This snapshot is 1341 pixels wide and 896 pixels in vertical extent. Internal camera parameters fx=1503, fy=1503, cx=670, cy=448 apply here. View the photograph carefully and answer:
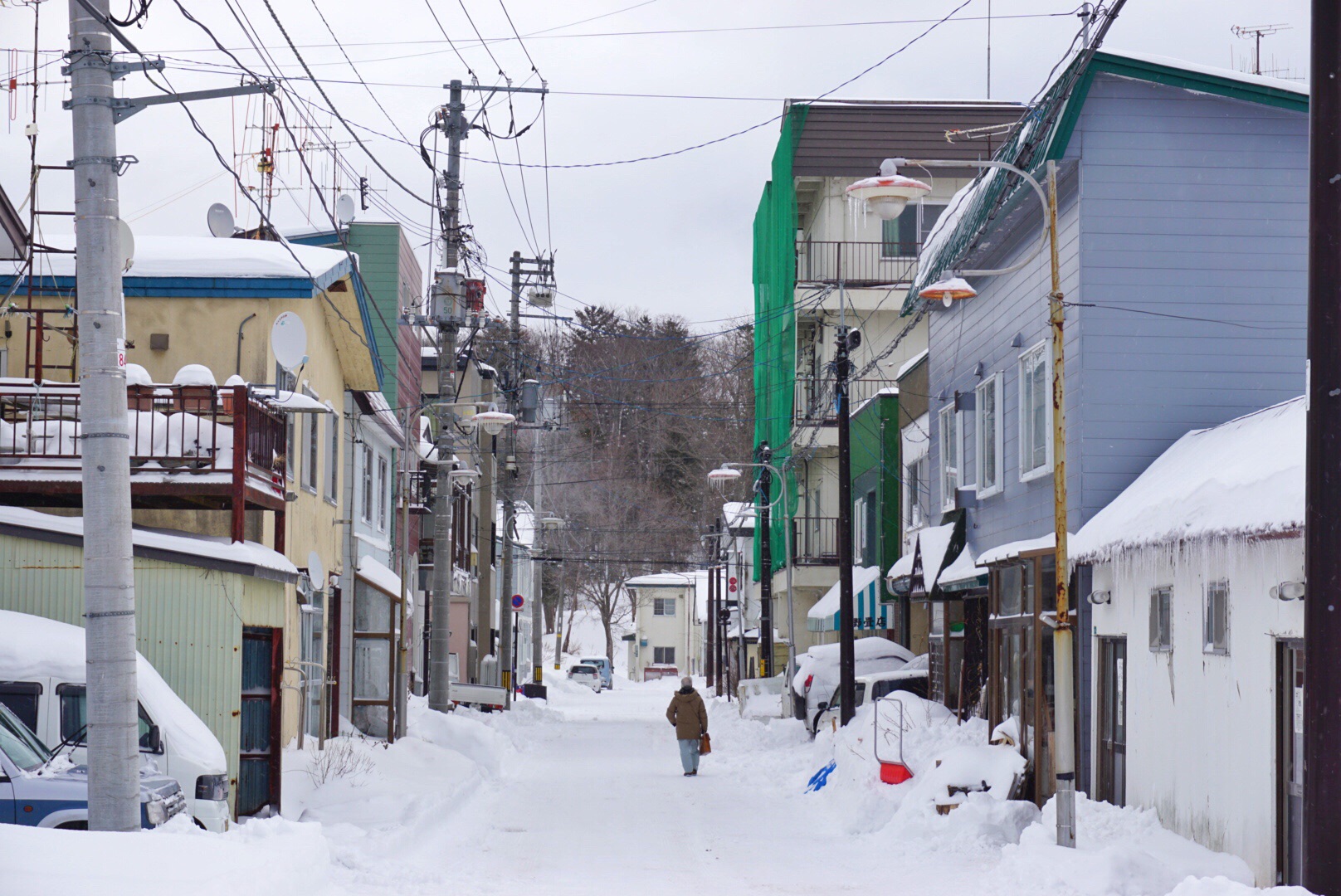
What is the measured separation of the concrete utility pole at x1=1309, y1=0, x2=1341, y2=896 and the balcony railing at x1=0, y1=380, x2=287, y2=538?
10.5m

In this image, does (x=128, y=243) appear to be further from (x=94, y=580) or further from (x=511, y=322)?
(x=511, y=322)

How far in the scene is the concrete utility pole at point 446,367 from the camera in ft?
83.3

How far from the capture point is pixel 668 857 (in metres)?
14.2

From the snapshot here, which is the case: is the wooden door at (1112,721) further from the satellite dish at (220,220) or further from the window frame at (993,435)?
the satellite dish at (220,220)

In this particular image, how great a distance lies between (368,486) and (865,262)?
15801 millimetres

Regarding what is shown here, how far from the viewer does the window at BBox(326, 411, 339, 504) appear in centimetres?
2436

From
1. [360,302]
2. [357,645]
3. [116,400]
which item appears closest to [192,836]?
[116,400]

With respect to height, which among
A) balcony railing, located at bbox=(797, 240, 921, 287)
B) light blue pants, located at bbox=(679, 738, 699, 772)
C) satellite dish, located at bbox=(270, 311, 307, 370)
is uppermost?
balcony railing, located at bbox=(797, 240, 921, 287)

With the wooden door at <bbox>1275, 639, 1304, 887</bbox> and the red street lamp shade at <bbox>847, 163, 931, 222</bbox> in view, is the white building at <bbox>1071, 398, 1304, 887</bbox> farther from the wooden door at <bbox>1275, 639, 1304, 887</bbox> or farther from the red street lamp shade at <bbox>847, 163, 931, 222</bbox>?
the red street lamp shade at <bbox>847, 163, 931, 222</bbox>

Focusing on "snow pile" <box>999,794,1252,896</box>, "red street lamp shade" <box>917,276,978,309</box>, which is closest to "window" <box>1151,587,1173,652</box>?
"snow pile" <box>999,794,1252,896</box>

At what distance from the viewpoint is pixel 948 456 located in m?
24.6

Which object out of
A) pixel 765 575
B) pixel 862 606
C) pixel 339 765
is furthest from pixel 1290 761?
pixel 765 575

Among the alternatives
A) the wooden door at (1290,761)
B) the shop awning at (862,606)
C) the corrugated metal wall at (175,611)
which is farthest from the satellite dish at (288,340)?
the shop awning at (862,606)

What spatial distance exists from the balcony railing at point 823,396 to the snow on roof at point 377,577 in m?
11.9
